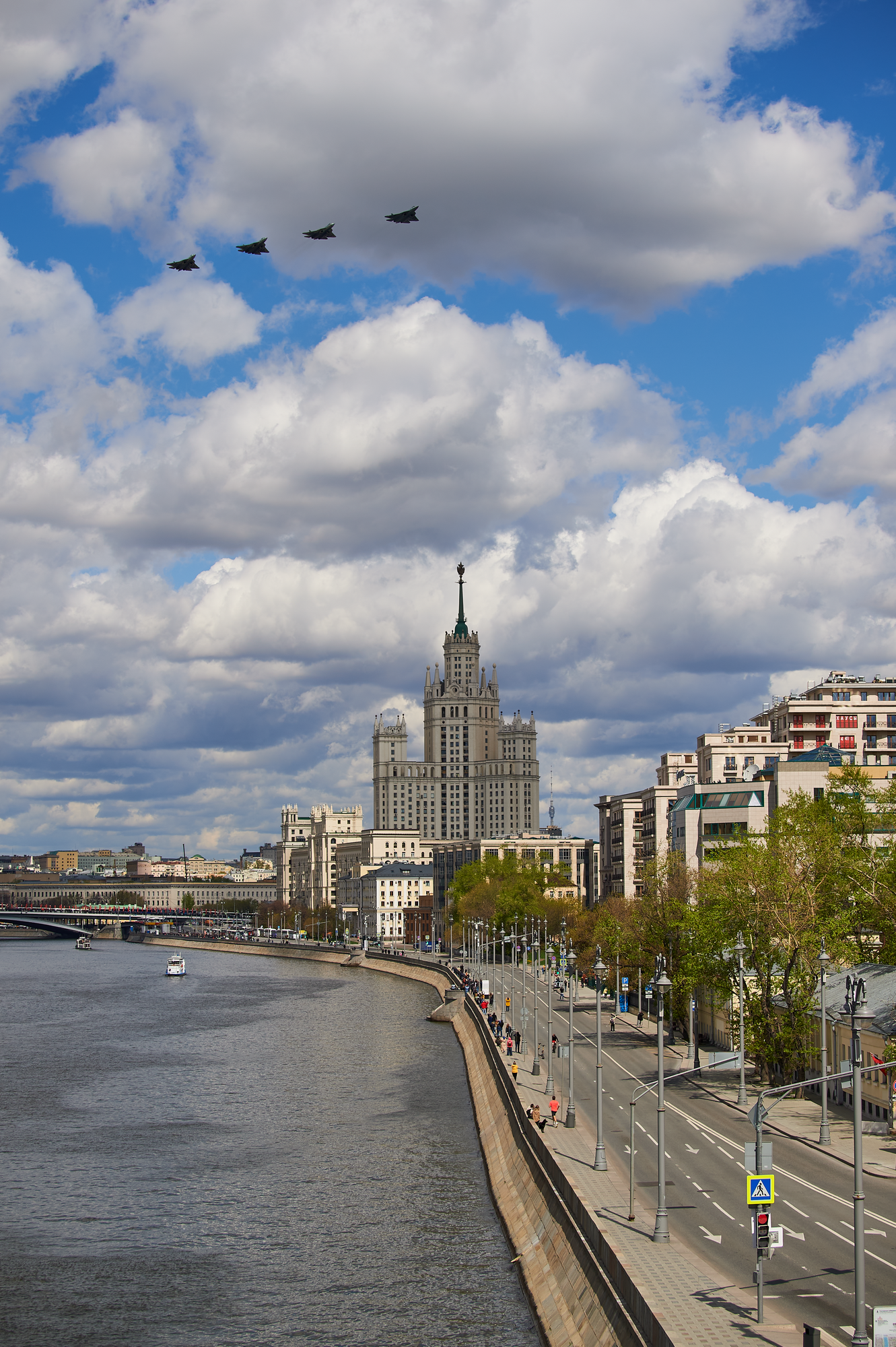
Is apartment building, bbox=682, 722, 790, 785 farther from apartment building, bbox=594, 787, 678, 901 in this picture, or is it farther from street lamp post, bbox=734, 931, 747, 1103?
street lamp post, bbox=734, 931, 747, 1103

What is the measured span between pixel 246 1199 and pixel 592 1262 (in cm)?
2510

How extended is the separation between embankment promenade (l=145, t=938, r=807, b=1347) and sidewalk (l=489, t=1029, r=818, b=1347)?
0.04 meters

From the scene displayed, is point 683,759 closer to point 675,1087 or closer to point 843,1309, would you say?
point 675,1087

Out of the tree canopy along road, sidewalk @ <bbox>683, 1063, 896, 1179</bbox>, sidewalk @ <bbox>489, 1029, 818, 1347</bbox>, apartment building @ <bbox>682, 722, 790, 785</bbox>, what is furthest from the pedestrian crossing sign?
apartment building @ <bbox>682, 722, 790, 785</bbox>

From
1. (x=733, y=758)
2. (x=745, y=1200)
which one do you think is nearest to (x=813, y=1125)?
(x=745, y=1200)

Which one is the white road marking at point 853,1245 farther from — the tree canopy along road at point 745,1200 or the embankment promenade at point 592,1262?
the embankment promenade at point 592,1262

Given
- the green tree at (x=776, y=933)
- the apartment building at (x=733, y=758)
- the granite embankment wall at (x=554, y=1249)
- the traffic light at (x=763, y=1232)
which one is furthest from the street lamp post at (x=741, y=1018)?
the apartment building at (x=733, y=758)

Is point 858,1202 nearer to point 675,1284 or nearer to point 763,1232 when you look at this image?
point 763,1232

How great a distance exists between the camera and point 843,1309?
1287 inches

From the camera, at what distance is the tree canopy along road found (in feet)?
112

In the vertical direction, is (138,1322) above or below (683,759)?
below

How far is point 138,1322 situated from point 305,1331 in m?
5.21

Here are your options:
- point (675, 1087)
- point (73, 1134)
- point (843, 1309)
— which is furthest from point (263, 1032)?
point (843, 1309)

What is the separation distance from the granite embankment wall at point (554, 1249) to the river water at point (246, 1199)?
2.97 ft
